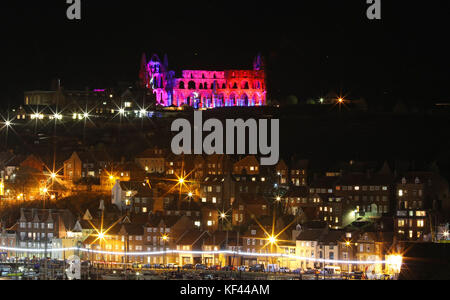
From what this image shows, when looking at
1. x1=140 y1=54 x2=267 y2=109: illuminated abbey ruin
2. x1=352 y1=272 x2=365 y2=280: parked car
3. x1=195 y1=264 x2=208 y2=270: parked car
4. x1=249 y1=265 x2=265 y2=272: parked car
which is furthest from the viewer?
x1=140 y1=54 x2=267 y2=109: illuminated abbey ruin

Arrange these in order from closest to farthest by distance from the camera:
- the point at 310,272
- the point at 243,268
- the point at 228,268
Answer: the point at 310,272
the point at 228,268
the point at 243,268

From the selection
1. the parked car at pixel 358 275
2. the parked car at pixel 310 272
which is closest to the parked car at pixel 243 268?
the parked car at pixel 310 272

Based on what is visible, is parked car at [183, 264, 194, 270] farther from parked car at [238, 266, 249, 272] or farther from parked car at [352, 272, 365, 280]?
parked car at [352, 272, 365, 280]

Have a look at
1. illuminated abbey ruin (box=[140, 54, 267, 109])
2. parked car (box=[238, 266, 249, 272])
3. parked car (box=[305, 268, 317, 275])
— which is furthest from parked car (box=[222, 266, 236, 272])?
illuminated abbey ruin (box=[140, 54, 267, 109])

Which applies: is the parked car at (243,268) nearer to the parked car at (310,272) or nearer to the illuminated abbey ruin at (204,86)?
the parked car at (310,272)

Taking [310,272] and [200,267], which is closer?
[310,272]

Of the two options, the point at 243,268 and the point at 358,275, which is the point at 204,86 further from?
the point at 358,275

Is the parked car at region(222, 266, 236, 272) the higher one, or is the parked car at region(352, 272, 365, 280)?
the parked car at region(222, 266, 236, 272)

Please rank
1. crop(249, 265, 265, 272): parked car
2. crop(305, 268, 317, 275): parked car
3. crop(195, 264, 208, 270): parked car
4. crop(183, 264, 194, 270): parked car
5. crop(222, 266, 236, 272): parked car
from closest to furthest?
1. crop(305, 268, 317, 275): parked car
2. crop(222, 266, 236, 272): parked car
3. crop(249, 265, 265, 272): parked car
4. crop(195, 264, 208, 270): parked car
5. crop(183, 264, 194, 270): parked car

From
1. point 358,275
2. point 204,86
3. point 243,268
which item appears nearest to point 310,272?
point 358,275
